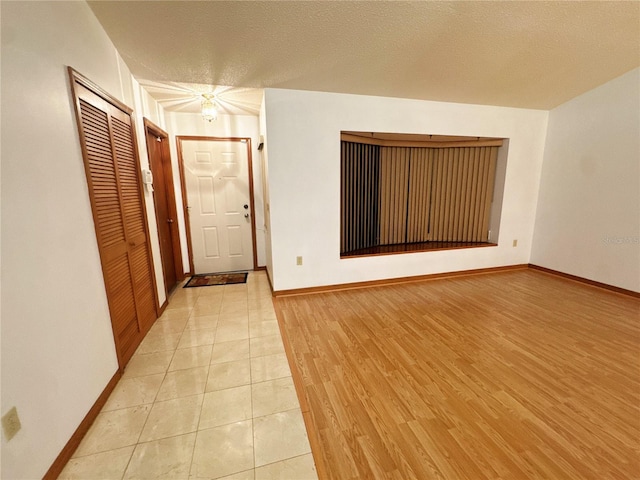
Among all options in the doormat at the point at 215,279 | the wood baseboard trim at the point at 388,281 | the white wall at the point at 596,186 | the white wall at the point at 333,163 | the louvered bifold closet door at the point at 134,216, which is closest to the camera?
the louvered bifold closet door at the point at 134,216

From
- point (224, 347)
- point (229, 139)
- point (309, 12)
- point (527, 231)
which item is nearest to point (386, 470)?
point (224, 347)

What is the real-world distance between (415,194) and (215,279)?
3184mm

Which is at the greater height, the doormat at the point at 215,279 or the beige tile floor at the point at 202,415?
the doormat at the point at 215,279

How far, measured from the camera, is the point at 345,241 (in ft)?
11.7

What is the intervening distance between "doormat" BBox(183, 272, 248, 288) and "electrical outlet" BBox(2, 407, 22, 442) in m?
2.57

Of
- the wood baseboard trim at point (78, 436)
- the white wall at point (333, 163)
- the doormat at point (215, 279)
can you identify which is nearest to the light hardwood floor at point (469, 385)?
the white wall at point (333, 163)

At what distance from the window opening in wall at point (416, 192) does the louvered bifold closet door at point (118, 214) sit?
7.29ft

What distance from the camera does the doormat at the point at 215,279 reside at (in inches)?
143

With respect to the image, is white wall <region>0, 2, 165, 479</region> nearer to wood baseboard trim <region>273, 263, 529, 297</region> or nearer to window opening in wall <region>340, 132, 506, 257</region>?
wood baseboard trim <region>273, 263, 529, 297</region>

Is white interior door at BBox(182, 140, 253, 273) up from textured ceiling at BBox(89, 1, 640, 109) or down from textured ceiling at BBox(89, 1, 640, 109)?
down

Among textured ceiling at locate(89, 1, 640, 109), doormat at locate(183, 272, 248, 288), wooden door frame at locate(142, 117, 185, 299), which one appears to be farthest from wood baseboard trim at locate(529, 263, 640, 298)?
wooden door frame at locate(142, 117, 185, 299)

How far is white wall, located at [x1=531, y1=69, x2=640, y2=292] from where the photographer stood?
2990 mm

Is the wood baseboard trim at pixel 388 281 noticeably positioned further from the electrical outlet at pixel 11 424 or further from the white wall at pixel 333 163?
the electrical outlet at pixel 11 424

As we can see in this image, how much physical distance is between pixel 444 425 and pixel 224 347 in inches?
65.5
